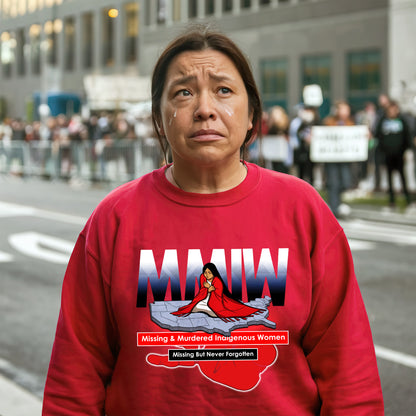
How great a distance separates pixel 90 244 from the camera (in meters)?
2.06

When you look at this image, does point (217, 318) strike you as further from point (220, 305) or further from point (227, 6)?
point (227, 6)

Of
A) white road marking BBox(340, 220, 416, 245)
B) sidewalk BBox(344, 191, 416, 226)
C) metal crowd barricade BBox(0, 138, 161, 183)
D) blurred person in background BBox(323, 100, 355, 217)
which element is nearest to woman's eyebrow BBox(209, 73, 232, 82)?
white road marking BBox(340, 220, 416, 245)

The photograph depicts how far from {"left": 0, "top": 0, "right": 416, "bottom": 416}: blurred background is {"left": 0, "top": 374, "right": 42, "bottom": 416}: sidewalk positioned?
1 cm

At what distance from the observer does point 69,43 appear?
62438mm

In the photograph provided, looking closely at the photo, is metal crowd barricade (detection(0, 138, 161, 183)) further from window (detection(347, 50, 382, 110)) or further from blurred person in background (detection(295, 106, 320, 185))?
window (detection(347, 50, 382, 110))

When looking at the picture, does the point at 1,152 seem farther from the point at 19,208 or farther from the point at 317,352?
the point at 317,352

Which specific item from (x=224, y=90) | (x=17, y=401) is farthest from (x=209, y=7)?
(x=224, y=90)

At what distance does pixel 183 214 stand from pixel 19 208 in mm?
14546

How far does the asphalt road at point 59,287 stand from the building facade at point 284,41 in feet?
46.0

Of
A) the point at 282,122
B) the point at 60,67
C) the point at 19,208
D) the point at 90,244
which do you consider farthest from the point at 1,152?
the point at 60,67

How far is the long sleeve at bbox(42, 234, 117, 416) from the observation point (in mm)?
2041

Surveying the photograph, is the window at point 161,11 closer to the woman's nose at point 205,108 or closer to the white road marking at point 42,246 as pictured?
the white road marking at point 42,246

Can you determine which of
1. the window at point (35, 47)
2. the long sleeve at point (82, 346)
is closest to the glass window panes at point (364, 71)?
the long sleeve at point (82, 346)

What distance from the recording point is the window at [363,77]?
34.9 metres
